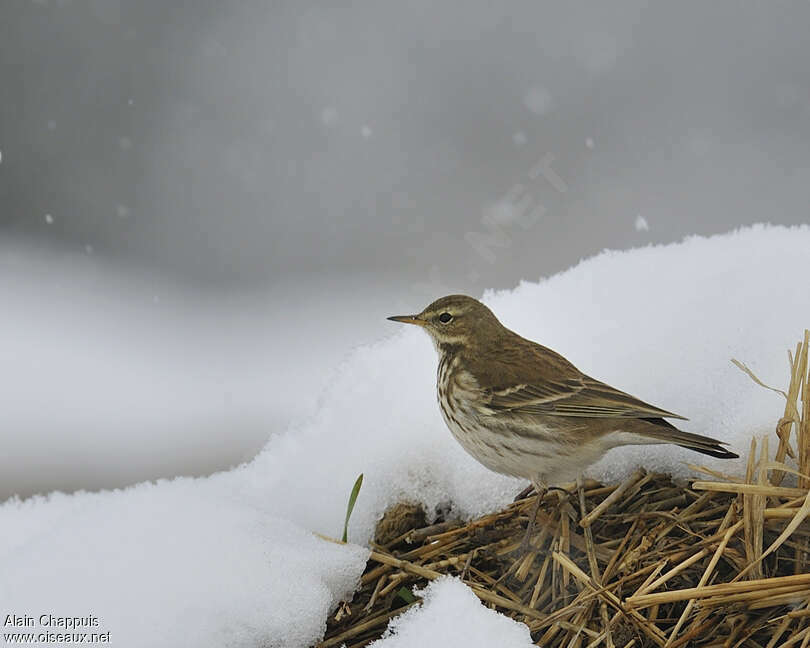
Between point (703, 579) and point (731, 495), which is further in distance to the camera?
point (731, 495)

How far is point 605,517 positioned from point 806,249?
1.39m

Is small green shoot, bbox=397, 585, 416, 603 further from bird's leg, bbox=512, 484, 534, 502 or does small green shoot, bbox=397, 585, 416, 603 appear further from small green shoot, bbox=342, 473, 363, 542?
bird's leg, bbox=512, 484, 534, 502

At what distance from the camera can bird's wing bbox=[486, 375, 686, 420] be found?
317cm

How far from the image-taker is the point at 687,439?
287 cm

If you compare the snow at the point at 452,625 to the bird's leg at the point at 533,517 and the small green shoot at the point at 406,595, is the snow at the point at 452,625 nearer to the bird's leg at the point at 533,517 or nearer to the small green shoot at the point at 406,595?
the small green shoot at the point at 406,595

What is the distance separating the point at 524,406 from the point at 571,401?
9.2 inches

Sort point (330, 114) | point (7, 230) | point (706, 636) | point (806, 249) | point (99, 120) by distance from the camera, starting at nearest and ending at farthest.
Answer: point (706, 636)
point (806, 249)
point (7, 230)
point (99, 120)
point (330, 114)

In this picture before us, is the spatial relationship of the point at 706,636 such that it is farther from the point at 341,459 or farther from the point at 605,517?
the point at 341,459


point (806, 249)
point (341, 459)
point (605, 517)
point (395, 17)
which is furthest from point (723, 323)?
point (395, 17)

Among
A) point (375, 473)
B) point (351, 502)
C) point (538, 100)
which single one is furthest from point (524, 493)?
point (538, 100)

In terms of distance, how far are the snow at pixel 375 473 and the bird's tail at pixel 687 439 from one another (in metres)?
0.09

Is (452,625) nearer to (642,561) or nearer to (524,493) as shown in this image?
(642,561)

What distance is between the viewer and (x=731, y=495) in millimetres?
2818

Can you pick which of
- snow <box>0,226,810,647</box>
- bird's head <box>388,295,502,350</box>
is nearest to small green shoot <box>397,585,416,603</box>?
snow <box>0,226,810,647</box>
